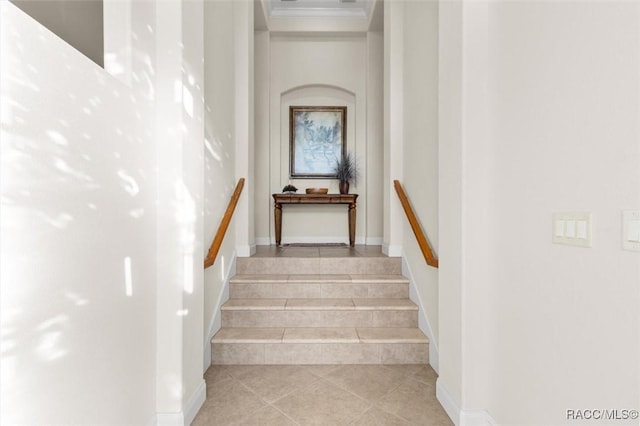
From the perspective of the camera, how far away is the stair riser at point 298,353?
2559 millimetres

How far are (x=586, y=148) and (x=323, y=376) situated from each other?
2.00 meters

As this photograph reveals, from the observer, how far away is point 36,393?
1046 millimetres

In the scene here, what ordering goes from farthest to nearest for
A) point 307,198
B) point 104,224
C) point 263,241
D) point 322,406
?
point 263,241
point 307,198
point 322,406
point 104,224

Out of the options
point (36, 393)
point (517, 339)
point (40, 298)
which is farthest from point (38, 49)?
point (517, 339)

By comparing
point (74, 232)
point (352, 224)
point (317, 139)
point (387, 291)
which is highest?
point (317, 139)

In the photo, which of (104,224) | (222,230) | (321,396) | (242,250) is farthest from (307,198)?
(104,224)

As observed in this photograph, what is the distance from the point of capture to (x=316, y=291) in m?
3.04

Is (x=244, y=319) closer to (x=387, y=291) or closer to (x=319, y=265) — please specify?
(x=319, y=265)

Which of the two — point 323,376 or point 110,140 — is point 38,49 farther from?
point 323,376

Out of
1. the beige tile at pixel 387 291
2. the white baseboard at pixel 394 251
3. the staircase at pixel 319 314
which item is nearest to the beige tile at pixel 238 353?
the staircase at pixel 319 314

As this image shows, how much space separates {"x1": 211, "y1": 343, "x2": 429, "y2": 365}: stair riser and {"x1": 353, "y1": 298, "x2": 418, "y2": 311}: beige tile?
1.03ft

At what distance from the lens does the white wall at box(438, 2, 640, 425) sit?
1.09 metres

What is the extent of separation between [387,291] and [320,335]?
2.52 feet

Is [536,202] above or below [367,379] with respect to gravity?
above
